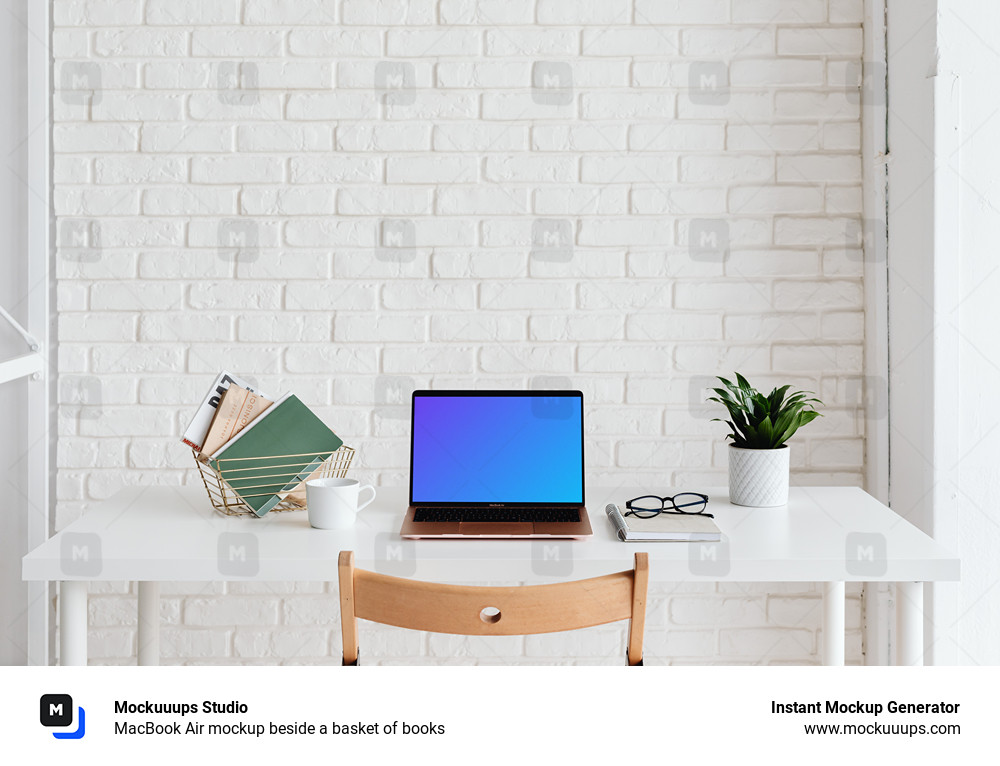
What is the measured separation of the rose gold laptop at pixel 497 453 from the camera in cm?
152

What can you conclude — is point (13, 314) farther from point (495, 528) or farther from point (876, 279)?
point (876, 279)

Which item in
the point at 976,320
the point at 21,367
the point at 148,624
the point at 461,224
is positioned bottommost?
the point at 148,624

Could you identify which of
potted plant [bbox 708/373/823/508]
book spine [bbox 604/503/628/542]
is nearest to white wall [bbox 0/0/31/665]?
book spine [bbox 604/503/628/542]

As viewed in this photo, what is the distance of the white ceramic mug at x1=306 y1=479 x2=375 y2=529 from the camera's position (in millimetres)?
1428

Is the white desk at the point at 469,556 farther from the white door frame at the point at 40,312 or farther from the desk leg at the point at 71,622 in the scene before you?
the white door frame at the point at 40,312

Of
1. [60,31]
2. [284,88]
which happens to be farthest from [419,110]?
[60,31]

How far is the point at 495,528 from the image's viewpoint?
4.64 ft

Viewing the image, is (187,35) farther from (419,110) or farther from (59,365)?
(59,365)

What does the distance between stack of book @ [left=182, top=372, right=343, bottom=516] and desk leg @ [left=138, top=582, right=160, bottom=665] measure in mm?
320

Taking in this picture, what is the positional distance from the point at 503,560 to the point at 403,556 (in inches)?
5.9

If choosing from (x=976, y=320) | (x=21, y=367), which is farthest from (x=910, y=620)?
(x=21, y=367)
